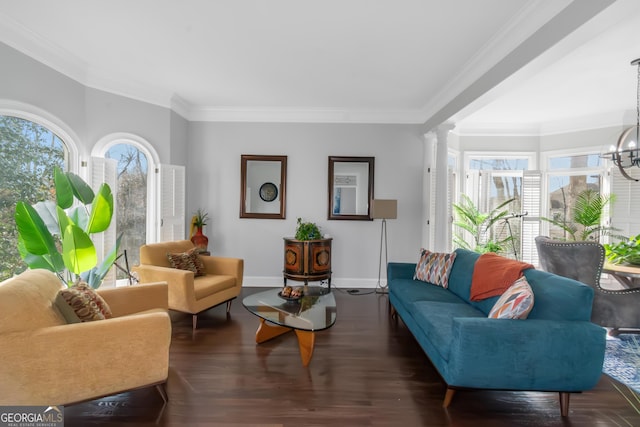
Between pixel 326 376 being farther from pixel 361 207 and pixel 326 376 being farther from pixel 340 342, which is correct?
pixel 361 207

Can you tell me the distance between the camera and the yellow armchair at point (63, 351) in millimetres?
1807

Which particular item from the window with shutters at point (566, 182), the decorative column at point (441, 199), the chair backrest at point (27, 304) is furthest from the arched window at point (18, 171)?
the window with shutters at point (566, 182)

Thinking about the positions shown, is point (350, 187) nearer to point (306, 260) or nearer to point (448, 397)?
point (306, 260)

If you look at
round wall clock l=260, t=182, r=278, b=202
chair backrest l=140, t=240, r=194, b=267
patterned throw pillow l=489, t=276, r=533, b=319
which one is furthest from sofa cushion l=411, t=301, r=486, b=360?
round wall clock l=260, t=182, r=278, b=202

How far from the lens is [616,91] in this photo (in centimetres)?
450

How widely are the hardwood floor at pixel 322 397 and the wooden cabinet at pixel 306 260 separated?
1.55 meters

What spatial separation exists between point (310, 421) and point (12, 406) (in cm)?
171

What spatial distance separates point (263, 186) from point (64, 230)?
2876 millimetres

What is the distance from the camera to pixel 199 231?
16.5ft

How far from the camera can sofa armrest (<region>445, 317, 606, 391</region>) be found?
2.07m

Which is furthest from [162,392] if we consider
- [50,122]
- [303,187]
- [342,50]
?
[303,187]

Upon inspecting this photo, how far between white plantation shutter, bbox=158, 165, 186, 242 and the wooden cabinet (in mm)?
1696

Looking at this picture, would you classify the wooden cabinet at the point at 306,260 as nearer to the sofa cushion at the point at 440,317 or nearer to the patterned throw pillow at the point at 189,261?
the patterned throw pillow at the point at 189,261

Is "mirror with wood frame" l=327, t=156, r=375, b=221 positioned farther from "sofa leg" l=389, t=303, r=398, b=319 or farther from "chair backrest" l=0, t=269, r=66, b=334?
"chair backrest" l=0, t=269, r=66, b=334
